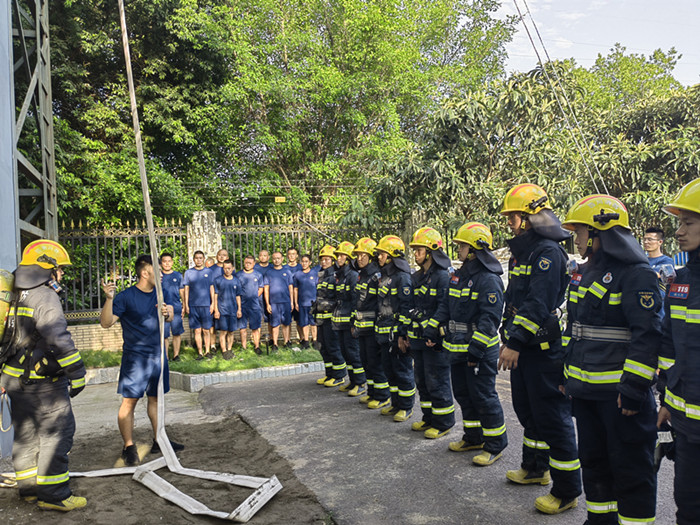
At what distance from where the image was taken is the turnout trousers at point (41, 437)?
4336 mm

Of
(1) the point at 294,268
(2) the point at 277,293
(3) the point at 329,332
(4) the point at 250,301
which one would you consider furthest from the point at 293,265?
(3) the point at 329,332

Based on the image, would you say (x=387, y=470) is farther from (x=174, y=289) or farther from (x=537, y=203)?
(x=174, y=289)

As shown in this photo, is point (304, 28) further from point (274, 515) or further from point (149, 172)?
point (274, 515)

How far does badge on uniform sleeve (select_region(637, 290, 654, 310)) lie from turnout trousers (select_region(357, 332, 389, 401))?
4.34 meters

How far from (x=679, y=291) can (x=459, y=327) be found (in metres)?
2.52

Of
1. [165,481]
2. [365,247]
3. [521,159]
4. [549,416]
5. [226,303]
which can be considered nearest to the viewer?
→ [549,416]

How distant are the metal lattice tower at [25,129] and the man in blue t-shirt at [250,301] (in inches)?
146

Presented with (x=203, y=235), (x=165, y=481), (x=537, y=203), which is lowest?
(x=165, y=481)

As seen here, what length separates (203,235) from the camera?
1229cm

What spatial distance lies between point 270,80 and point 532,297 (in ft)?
51.9

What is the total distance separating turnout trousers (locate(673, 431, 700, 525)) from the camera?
256cm

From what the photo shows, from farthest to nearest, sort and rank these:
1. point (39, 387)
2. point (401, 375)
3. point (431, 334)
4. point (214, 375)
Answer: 1. point (214, 375)
2. point (401, 375)
3. point (431, 334)
4. point (39, 387)

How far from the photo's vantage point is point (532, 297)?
4.08m

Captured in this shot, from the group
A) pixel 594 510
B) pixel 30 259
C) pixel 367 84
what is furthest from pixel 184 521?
pixel 367 84
